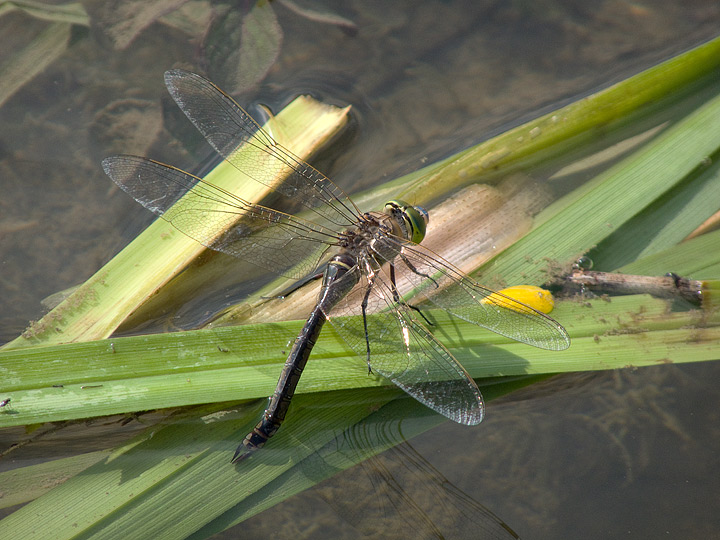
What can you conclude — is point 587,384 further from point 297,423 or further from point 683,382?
point 297,423

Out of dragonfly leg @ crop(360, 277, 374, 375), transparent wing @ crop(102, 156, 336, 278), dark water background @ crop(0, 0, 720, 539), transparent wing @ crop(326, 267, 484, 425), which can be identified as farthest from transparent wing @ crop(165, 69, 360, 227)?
transparent wing @ crop(326, 267, 484, 425)

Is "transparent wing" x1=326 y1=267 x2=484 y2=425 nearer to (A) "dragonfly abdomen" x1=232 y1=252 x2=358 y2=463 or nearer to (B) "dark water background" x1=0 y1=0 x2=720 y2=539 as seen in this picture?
(A) "dragonfly abdomen" x1=232 y1=252 x2=358 y2=463

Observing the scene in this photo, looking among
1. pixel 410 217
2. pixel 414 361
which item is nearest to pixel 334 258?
pixel 410 217

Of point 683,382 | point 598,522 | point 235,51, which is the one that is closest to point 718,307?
point 683,382

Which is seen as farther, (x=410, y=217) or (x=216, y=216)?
(x=410, y=217)

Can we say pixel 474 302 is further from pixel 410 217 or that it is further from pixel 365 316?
pixel 410 217

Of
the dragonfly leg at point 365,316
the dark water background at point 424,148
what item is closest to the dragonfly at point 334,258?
the dragonfly leg at point 365,316
